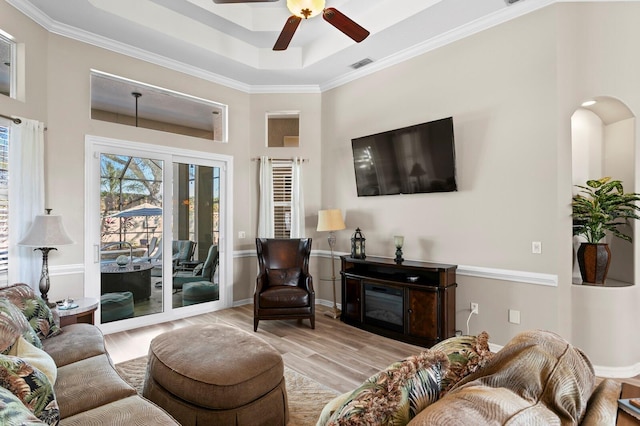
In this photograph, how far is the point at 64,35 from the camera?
360cm

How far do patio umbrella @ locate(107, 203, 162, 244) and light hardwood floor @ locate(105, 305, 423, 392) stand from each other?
1344mm

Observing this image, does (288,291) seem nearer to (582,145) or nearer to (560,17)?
(582,145)

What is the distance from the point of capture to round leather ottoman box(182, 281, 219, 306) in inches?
183

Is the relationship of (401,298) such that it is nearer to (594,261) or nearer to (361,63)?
(594,261)

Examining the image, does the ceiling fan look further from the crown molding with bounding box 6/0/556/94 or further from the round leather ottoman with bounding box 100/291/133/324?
the round leather ottoman with bounding box 100/291/133/324

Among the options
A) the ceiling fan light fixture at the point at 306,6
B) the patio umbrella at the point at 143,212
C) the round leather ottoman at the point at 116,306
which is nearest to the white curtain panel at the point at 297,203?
the patio umbrella at the point at 143,212

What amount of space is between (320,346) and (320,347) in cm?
3

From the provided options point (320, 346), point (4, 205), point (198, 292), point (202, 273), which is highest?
point (4, 205)

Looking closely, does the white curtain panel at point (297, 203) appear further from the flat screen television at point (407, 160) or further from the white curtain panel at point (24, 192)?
the white curtain panel at point (24, 192)

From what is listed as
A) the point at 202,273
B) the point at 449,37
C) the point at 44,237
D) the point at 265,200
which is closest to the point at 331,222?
the point at 265,200

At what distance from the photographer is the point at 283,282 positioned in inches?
172

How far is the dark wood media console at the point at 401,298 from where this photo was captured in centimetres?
345

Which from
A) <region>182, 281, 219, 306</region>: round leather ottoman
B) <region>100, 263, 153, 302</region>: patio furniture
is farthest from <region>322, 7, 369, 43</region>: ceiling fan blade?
<region>182, 281, 219, 306</region>: round leather ottoman

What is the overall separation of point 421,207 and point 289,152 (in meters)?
2.23
